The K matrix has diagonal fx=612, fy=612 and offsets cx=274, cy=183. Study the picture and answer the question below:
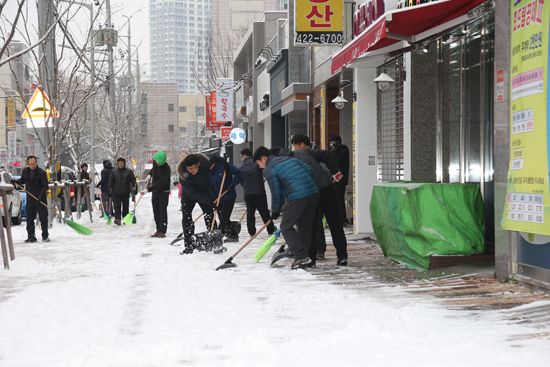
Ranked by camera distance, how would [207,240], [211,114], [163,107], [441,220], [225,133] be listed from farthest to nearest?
[163,107]
[211,114]
[225,133]
[207,240]
[441,220]

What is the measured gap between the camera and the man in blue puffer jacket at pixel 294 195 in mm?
8094

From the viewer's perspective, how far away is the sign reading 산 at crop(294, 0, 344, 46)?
44.0 feet

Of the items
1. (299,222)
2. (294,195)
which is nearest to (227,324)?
(294,195)

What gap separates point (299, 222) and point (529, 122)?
10.7 ft

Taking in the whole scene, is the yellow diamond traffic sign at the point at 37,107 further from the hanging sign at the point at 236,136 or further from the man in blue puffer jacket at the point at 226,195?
the hanging sign at the point at 236,136

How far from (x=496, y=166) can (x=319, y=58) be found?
10228 millimetres

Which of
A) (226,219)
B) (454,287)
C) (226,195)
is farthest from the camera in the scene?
(226,219)

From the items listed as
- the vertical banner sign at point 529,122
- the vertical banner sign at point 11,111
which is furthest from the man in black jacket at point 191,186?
the vertical banner sign at point 11,111

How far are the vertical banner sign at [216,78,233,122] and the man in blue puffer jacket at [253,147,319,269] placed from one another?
2298 cm

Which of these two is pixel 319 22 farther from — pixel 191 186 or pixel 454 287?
pixel 454 287

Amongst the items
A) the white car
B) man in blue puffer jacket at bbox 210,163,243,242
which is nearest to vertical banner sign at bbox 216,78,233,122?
the white car

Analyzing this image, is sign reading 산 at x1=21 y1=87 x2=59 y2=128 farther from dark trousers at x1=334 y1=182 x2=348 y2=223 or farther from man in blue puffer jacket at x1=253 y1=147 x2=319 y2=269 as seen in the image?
man in blue puffer jacket at x1=253 y1=147 x2=319 y2=269

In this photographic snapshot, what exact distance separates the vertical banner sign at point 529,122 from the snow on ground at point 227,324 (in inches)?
62.6

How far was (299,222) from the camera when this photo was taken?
8.37m
